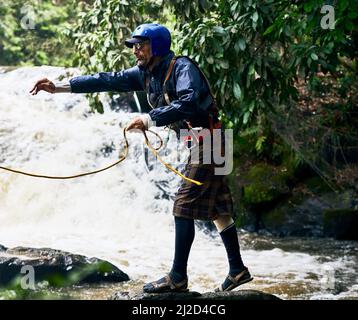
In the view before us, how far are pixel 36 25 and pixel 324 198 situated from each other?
10406 millimetres

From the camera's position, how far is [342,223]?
10266mm

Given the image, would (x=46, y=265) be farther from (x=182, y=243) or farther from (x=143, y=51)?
(x=143, y=51)

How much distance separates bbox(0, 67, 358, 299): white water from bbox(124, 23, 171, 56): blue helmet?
3.28m

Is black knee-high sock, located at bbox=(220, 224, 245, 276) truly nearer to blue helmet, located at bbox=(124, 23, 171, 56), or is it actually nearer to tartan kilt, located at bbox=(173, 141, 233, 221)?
tartan kilt, located at bbox=(173, 141, 233, 221)

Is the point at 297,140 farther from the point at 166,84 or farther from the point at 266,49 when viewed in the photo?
the point at 166,84

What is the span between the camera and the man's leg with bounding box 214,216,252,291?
4.83 meters

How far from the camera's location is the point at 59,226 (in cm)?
1022

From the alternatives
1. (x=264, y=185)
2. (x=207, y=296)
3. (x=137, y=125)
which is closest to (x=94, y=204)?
(x=264, y=185)

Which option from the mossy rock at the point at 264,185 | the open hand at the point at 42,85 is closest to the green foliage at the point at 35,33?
the mossy rock at the point at 264,185

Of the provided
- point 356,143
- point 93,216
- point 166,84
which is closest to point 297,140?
point 356,143

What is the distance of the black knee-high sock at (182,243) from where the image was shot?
466cm

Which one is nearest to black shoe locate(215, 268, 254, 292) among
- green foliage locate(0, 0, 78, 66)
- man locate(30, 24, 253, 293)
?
man locate(30, 24, 253, 293)

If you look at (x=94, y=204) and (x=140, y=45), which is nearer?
(x=140, y=45)

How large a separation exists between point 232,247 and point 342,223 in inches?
227
